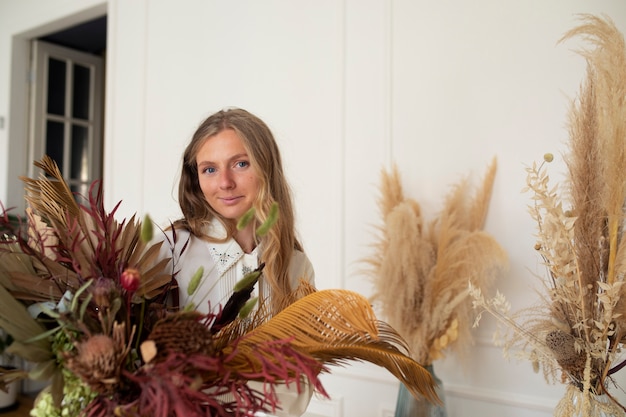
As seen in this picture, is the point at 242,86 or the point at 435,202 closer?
the point at 435,202

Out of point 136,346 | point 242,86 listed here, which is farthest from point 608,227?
point 242,86

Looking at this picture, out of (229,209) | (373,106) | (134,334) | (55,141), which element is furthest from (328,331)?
(55,141)

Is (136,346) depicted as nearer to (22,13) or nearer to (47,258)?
(47,258)

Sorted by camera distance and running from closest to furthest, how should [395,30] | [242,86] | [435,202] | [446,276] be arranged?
[446,276] < [435,202] < [395,30] < [242,86]

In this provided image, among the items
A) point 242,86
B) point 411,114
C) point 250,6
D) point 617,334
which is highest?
point 250,6

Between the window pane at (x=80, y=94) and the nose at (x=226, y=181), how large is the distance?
4273mm

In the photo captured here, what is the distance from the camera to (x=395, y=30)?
7.41 ft

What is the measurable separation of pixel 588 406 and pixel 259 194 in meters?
0.93

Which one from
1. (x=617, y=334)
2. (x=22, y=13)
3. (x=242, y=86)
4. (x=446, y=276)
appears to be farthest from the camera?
(x=22, y=13)

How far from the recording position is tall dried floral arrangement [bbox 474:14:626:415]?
1.35 metres

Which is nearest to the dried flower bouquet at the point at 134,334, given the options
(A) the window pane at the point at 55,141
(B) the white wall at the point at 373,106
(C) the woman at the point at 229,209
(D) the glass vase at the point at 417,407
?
(C) the woman at the point at 229,209

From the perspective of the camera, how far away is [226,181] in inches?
43.9

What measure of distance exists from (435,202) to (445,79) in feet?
1.55

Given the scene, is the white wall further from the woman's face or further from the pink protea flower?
the pink protea flower
